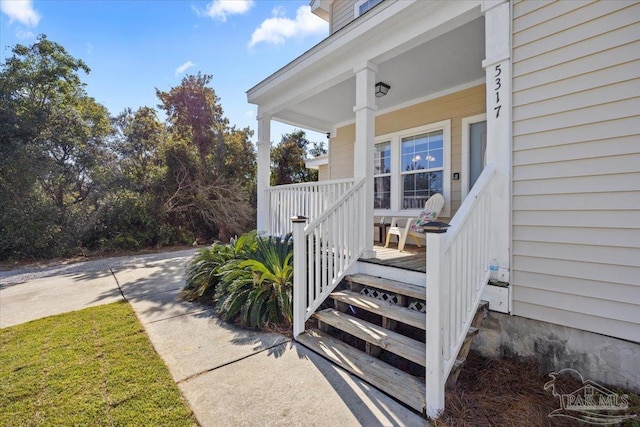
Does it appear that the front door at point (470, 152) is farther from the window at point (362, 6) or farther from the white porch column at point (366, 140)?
the window at point (362, 6)

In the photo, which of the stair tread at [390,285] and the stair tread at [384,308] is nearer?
the stair tread at [384,308]

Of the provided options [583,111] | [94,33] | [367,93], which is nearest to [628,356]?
[583,111]

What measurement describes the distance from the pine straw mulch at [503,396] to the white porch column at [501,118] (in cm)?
71

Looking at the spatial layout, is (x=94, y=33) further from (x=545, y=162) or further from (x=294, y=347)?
(x=545, y=162)

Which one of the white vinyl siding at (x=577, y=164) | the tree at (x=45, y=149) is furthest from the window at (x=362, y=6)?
the tree at (x=45, y=149)

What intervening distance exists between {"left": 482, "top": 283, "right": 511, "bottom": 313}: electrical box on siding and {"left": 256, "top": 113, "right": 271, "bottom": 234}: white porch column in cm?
377

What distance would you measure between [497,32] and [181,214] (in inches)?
390

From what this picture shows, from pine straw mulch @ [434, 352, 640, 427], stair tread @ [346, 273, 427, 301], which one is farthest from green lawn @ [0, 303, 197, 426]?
stair tread @ [346, 273, 427, 301]

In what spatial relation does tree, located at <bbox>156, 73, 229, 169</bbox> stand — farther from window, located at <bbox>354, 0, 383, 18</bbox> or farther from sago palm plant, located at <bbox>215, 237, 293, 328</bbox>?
sago palm plant, located at <bbox>215, 237, 293, 328</bbox>

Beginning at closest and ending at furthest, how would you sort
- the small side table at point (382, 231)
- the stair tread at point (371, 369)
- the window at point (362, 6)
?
the stair tread at point (371, 369) < the small side table at point (382, 231) < the window at point (362, 6)

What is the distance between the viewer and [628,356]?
1.95 m

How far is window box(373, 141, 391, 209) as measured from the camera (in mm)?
5766

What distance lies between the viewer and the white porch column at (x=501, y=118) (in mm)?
2404

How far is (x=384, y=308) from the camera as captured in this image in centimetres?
266
